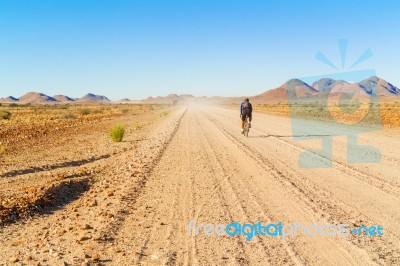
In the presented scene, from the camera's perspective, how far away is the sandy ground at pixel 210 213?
5305mm

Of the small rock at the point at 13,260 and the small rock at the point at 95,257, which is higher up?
the small rock at the point at 95,257

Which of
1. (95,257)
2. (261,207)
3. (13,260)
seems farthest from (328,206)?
(13,260)

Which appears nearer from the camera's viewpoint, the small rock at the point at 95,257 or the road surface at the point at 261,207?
the small rock at the point at 95,257

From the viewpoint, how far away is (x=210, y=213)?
7.03m

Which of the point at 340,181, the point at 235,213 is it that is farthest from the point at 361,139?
the point at 235,213

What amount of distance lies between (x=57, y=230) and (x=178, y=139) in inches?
511

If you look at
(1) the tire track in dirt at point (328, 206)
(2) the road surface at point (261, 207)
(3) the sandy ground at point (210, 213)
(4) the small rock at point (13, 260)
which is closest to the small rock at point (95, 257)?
(3) the sandy ground at point (210, 213)

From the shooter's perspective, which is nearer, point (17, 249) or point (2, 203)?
point (17, 249)

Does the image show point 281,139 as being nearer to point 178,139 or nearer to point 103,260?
point 178,139

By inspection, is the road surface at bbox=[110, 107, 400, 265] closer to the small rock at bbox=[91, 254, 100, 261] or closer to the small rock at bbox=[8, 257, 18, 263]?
the small rock at bbox=[91, 254, 100, 261]

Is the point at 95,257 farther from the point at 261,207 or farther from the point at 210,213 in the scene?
the point at 261,207

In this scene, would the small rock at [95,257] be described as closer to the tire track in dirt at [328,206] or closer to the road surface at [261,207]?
the road surface at [261,207]

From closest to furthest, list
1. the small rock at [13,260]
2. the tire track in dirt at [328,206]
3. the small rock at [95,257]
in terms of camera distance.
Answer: the small rock at [95,257] → the small rock at [13,260] → the tire track in dirt at [328,206]

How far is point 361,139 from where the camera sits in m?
18.8
